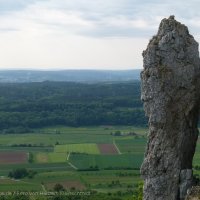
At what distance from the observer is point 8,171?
84.4 m

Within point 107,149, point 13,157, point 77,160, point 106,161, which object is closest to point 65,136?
point 107,149

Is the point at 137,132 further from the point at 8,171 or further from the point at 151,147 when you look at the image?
the point at 151,147

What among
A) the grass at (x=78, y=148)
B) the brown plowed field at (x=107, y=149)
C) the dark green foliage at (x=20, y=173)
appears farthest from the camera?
the grass at (x=78, y=148)

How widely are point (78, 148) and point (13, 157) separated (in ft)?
50.3

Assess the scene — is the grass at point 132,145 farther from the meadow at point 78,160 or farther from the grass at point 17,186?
the grass at point 17,186

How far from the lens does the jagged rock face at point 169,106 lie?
17.2m

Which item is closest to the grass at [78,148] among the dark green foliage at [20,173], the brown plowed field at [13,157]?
the brown plowed field at [13,157]

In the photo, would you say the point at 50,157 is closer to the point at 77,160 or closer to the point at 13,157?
the point at 77,160

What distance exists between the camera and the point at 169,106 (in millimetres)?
17406

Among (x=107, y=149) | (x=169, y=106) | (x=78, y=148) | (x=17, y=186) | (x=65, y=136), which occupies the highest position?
(x=169, y=106)

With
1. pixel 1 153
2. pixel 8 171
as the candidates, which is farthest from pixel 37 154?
pixel 8 171

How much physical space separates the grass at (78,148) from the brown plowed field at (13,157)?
8.30m

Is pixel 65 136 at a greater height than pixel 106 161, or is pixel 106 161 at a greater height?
pixel 65 136

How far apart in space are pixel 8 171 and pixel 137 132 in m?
47.2
